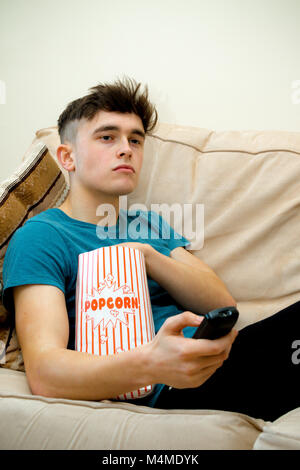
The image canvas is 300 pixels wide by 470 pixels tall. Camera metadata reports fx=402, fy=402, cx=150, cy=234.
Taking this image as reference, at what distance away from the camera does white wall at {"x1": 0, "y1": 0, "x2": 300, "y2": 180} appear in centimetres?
144

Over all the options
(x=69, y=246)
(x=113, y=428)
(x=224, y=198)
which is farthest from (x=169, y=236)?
(x=113, y=428)

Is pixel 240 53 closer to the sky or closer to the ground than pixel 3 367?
closer to the sky

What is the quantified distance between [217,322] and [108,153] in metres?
0.66

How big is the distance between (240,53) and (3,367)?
1.29 m

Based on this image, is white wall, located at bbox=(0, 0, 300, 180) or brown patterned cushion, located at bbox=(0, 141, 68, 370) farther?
white wall, located at bbox=(0, 0, 300, 180)

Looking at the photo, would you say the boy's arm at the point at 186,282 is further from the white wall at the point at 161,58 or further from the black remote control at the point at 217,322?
the white wall at the point at 161,58

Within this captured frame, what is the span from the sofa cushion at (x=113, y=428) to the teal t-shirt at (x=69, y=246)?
21cm

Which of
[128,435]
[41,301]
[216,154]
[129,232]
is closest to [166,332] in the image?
[128,435]

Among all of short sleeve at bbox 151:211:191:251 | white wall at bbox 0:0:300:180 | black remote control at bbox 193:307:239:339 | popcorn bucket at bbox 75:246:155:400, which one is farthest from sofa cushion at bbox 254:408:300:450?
white wall at bbox 0:0:300:180

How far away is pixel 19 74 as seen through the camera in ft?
5.27

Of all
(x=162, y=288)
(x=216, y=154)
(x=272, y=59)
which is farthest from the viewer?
(x=272, y=59)

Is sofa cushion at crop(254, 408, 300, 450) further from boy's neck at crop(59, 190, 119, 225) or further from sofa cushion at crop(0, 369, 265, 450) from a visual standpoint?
boy's neck at crop(59, 190, 119, 225)

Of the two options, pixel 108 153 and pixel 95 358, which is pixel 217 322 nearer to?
pixel 95 358

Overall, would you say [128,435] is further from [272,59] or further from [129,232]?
[272,59]
